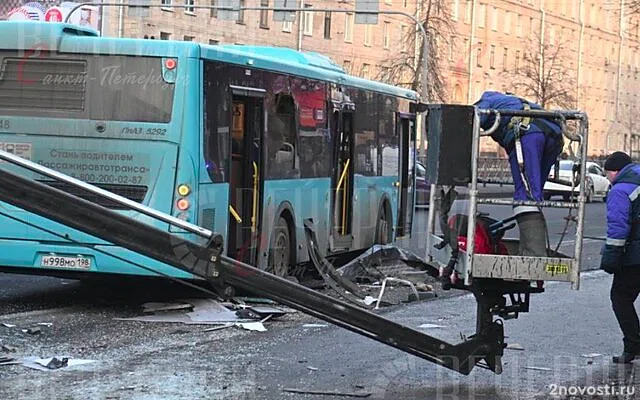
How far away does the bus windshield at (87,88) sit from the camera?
39.0 feet

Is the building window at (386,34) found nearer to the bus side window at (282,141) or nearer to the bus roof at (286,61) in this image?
the bus roof at (286,61)

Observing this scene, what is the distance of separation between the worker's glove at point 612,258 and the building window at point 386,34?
6573cm

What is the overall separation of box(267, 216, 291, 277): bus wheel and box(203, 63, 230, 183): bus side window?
5.23ft

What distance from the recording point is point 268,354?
32.3 feet

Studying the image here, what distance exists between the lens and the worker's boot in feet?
28.0

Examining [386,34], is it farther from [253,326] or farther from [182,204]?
[253,326]

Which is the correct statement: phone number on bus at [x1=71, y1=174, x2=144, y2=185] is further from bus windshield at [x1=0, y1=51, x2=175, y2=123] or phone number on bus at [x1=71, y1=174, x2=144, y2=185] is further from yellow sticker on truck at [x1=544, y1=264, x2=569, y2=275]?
yellow sticker on truck at [x1=544, y1=264, x2=569, y2=275]

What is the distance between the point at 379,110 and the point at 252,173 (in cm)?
533

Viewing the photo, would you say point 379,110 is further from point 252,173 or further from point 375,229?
point 252,173

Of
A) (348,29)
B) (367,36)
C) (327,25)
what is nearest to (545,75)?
(367,36)

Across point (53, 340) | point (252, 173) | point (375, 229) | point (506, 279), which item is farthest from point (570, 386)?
point (375, 229)

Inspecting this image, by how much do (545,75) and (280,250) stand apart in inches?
2638

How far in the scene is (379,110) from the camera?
A: 1833cm

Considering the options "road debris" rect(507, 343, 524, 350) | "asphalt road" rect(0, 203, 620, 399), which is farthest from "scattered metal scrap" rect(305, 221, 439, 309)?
A: "road debris" rect(507, 343, 524, 350)
